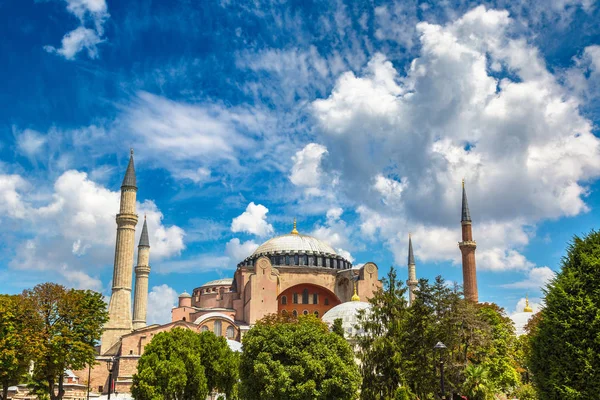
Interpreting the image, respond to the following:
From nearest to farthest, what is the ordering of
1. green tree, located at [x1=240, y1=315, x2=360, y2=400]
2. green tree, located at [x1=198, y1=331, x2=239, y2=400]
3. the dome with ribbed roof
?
green tree, located at [x1=240, y1=315, x2=360, y2=400] < green tree, located at [x1=198, y1=331, x2=239, y2=400] < the dome with ribbed roof

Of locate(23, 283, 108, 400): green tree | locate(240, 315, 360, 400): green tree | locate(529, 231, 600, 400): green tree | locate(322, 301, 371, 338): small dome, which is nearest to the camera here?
locate(529, 231, 600, 400): green tree

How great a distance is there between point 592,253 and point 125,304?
115ft

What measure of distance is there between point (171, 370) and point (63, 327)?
18.4 ft

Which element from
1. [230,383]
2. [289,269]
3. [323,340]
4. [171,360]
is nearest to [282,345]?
[323,340]

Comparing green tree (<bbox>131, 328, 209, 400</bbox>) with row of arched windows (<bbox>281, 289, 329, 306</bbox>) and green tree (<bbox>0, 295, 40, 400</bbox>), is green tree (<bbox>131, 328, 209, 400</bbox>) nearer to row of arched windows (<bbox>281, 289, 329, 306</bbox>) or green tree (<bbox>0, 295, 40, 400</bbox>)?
green tree (<bbox>0, 295, 40, 400</bbox>)

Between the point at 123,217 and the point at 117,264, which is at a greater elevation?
the point at 123,217

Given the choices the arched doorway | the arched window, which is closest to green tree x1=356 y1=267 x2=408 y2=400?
the arched window

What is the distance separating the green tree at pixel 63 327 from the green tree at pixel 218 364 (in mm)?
5087

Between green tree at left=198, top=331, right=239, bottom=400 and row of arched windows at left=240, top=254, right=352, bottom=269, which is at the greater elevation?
row of arched windows at left=240, top=254, right=352, bottom=269

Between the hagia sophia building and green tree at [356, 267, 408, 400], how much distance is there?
16017 millimetres

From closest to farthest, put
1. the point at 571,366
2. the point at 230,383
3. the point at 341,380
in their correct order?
the point at 571,366, the point at 341,380, the point at 230,383

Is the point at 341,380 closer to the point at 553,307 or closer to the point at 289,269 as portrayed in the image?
the point at 553,307

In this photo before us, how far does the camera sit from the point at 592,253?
14.1m

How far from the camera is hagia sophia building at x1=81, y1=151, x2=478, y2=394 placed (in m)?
41.9
